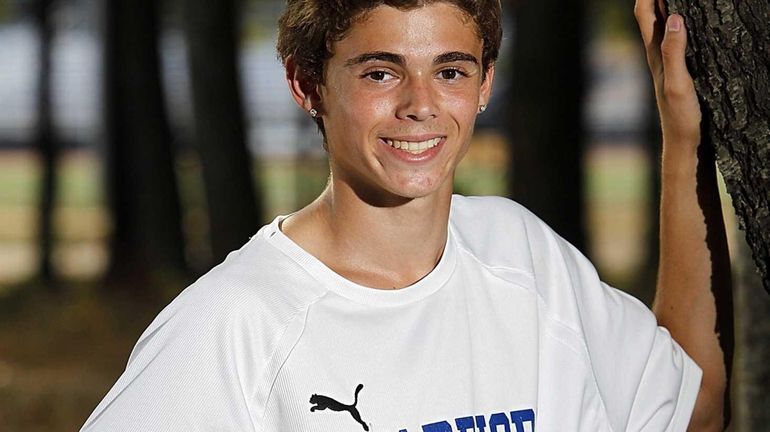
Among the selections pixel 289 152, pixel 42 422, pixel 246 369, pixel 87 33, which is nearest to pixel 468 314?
pixel 246 369

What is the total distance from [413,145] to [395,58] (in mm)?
178

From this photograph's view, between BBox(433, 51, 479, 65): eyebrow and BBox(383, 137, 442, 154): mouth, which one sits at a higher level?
BBox(433, 51, 479, 65): eyebrow

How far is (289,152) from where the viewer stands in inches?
792

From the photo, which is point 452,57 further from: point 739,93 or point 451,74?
point 739,93

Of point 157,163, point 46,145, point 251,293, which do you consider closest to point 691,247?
point 251,293

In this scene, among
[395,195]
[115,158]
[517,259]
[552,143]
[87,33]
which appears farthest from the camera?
[87,33]

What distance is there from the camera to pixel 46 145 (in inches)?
553

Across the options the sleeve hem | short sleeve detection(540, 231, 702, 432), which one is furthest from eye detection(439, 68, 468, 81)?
the sleeve hem

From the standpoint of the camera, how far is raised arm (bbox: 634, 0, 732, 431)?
3086 mm

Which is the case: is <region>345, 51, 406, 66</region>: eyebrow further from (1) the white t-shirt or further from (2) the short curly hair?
(1) the white t-shirt

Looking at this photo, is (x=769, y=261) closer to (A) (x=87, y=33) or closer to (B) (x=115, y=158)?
(B) (x=115, y=158)

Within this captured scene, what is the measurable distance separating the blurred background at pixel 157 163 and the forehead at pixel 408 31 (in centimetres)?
472

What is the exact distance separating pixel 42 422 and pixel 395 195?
6822 millimetres

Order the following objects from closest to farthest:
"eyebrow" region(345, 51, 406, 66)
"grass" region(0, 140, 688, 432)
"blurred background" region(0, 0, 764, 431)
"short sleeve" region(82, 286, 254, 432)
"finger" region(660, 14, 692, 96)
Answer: "short sleeve" region(82, 286, 254, 432)
"eyebrow" region(345, 51, 406, 66)
"finger" region(660, 14, 692, 96)
"blurred background" region(0, 0, 764, 431)
"grass" region(0, 140, 688, 432)
